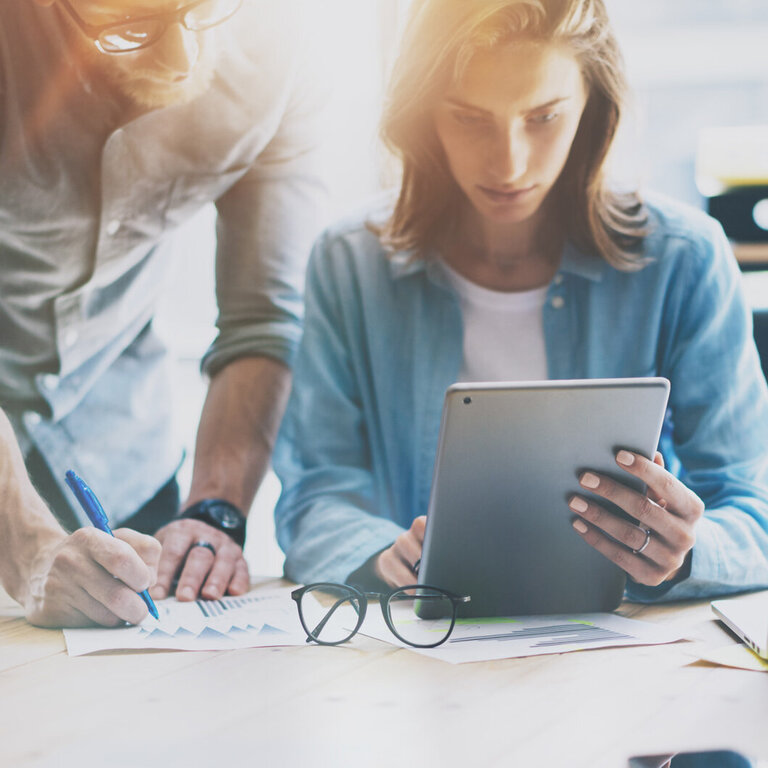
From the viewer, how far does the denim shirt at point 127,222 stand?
1257 mm

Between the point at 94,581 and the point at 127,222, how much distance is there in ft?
2.12

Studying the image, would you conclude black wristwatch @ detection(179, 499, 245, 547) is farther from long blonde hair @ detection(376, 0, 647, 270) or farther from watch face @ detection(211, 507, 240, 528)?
long blonde hair @ detection(376, 0, 647, 270)

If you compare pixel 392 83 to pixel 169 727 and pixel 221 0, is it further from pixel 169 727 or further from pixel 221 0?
pixel 169 727

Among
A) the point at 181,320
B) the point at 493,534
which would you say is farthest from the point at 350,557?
the point at 181,320

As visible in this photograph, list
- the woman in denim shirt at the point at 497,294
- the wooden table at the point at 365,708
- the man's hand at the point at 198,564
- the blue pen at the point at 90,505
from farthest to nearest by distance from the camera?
1. the woman in denim shirt at the point at 497,294
2. the man's hand at the point at 198,564
3. the blue pen at the point at 90,505
4. the wooden table at the point at 365,708

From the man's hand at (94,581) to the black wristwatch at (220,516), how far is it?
0.98ft

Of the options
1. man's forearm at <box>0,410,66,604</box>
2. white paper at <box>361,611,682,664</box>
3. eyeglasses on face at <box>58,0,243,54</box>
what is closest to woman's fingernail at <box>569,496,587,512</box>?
white paper at <box>361,611,682,664</box>

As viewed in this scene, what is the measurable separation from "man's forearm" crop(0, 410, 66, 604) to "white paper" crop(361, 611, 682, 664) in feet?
1.21

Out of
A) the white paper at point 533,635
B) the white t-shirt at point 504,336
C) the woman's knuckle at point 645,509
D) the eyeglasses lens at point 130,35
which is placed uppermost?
the eyeglasses lens at point 130,35

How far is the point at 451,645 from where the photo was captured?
810 millimetres

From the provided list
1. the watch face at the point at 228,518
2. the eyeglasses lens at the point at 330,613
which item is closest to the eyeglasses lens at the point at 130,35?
the watch face at the point at 228,518

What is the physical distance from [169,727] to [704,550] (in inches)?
24.0

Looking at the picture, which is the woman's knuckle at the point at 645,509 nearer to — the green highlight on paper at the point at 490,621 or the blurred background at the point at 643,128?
the green highlight on paper at the point at 490,621

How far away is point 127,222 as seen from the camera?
52.9 inches
